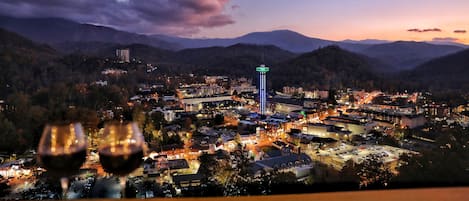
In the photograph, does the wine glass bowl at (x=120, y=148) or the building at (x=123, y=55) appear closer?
the wine glass bowl at (x=120, y=148)

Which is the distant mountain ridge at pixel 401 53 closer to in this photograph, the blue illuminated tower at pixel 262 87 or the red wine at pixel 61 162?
the blue illuminated tower at pixel 262 87

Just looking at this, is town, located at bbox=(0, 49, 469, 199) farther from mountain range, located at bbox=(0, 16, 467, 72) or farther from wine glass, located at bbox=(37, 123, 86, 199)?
mountain range, located at bbox=(0, 16, 467, 72)

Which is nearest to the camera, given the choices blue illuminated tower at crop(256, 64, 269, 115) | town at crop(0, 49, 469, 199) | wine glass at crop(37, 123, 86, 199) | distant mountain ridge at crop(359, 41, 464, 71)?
wine glass at crop(37, 123, 86, 199)

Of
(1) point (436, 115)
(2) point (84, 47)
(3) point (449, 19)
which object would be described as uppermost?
(3) point (449, 19)

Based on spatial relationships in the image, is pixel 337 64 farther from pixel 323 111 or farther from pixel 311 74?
pixel 323 111

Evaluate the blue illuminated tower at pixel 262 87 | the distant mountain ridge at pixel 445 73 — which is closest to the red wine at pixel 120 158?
the blue illuminated tower at pixel 262 87

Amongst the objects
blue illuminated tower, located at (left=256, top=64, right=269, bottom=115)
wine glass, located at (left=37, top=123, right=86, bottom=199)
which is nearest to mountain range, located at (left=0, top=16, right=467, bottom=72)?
blue illuminated tower, located at (left=256, top=64, right=269, bottom=115)

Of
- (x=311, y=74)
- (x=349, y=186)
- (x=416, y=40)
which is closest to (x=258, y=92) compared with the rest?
(x=311, y=74)

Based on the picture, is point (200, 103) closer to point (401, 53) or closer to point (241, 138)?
point (241, 138)
